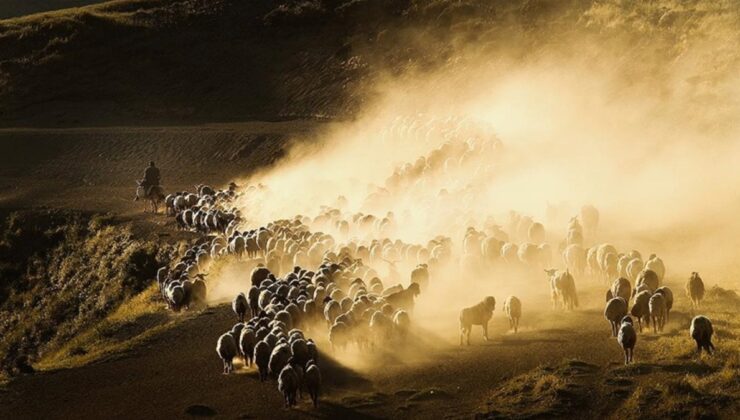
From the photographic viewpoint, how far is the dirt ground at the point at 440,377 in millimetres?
23047

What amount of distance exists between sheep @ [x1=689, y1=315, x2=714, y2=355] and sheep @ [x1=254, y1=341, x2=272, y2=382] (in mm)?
9818

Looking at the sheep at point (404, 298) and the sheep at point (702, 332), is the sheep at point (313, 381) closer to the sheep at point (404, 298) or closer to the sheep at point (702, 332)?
the sheep at point (404, 298)

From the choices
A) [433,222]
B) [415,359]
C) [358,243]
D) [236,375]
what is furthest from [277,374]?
[433,222]

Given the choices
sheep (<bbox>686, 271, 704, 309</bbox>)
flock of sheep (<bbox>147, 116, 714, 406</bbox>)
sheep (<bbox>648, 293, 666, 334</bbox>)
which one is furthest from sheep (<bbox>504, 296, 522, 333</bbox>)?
sheep (<bbox>686, 271, 704, 309</bbox>)

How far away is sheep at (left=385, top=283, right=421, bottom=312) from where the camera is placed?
30.4 meters

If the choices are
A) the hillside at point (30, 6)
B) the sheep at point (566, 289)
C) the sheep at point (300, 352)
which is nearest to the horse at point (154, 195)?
the sheep at point (566, 289)

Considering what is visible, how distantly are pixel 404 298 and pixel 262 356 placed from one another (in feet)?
18.8

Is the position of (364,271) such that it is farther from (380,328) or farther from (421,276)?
(380,328)

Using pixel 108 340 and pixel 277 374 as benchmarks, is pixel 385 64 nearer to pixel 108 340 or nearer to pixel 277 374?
pixel 108 340

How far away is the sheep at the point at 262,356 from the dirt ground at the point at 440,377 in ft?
1.17

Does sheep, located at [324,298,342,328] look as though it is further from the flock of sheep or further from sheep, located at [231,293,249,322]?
sheep, located at [231,293,249,322]

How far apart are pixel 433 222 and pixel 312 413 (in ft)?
59.2

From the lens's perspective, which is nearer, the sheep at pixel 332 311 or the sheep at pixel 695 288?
the sheep at pixel 695 288

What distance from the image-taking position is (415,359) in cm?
2727
